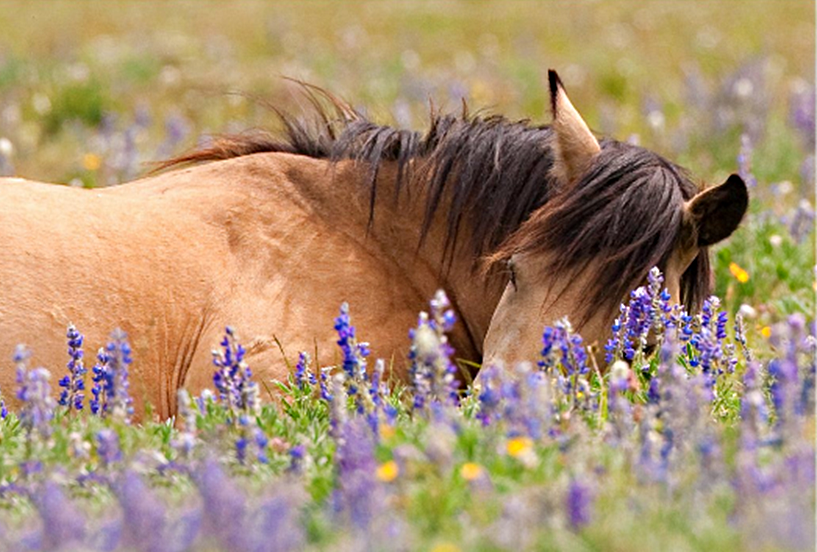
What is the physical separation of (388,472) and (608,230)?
1.58 meters

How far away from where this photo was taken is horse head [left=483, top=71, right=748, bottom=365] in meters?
4.13

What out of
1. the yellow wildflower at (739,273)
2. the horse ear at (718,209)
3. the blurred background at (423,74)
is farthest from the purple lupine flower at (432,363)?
the yellow wildflower at (739,273)

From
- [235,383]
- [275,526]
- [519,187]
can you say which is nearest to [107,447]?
[235,383]

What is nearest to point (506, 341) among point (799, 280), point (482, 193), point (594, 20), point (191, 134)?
point (482, 193)

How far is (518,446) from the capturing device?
9.61 ft

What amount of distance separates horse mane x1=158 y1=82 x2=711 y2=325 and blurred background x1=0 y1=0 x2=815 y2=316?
0.91ft

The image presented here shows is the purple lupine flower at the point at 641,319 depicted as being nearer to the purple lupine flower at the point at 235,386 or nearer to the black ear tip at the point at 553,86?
the black ear tip at the point at 553,86

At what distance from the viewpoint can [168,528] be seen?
2.60 m

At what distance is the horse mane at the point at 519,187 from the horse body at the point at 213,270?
12cm

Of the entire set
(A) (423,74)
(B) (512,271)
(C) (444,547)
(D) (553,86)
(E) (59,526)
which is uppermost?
(A) (423,74)

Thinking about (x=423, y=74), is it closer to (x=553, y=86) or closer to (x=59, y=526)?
(x=553, y=86)

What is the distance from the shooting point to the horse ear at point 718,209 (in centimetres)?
410

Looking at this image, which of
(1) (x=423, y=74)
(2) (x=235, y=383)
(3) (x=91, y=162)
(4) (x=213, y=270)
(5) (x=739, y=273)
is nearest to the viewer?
(2) (x=235, y=383)

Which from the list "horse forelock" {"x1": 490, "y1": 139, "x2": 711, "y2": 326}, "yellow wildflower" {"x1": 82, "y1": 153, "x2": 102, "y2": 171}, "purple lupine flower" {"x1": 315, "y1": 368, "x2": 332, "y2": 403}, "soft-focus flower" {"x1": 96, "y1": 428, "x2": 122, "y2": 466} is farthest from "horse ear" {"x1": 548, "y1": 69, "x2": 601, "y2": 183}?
"yellow wildflower" {"x1": 82, "y1": 153, "x2": 102, "y2": 171}
